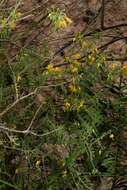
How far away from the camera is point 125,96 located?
114 inches

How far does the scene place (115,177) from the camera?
2.70m

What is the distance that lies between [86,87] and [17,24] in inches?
44.6

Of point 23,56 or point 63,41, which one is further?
point 63,41

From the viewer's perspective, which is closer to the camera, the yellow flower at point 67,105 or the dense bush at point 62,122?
the dense bush at point 62,122

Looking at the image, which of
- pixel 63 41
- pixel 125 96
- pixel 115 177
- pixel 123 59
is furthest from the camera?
pixel 63 41

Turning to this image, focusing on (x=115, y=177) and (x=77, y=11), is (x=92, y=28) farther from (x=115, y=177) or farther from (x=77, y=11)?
(x=115, y=177)

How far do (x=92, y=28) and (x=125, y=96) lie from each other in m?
1.02

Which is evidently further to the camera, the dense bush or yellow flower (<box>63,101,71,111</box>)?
yellow flower (<box>63,101,71,111</box>)

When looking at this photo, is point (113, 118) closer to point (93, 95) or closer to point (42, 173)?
point (93, 95)

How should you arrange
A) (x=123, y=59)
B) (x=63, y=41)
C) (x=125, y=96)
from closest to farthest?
(x=125, y=96), (x=123, y=59), (x=63, y=41)

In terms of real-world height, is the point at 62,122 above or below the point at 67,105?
below

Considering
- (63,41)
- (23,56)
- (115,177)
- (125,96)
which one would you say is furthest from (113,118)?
(63,41)

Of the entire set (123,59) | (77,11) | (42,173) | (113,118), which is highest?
(77,11)

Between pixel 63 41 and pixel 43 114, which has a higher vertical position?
pixel 63 41
